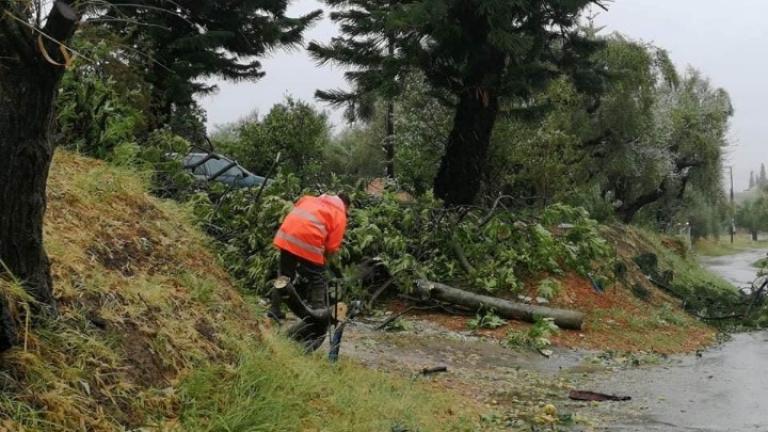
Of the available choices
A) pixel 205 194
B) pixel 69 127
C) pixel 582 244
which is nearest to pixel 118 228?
pixel 69 127

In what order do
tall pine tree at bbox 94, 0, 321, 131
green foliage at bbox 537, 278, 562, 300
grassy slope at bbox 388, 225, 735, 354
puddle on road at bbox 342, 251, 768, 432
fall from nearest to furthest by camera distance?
1. puddle on road at bbox 342, 251, 768, 432
2. grassy slope at bbox 388, 225, 735, 354
3. green foliage at bbox 537, 278, 562, 300
4. tall pine tree at bbox 94, 0, 321, 131

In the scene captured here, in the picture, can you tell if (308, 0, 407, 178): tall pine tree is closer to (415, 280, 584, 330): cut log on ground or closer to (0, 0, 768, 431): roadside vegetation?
(0, 0, 768, 431): roadside vegetation

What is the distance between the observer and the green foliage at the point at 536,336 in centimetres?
940

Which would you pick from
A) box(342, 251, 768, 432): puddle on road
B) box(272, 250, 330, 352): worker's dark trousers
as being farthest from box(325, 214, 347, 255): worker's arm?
box(342, 251, 768, 432): puddle on road

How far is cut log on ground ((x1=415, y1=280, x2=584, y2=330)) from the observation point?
1045 cm

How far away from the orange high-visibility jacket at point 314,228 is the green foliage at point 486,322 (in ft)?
12.9

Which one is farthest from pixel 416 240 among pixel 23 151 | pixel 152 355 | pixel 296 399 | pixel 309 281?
pixel 23 151

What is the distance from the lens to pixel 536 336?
9547mm

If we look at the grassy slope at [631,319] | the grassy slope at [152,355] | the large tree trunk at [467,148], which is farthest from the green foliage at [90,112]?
the large tree trunk at [467,148]

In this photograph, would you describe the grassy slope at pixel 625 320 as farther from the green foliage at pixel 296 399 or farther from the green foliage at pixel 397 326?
the green foliage at pixel 296 399

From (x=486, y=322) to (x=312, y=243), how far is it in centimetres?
426

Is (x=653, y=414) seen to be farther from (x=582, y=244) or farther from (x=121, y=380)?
(x=582, y=244)

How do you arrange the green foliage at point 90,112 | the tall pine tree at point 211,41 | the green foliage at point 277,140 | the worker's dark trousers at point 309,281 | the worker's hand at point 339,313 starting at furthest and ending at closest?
the green foliage at point 277,140, the tall pine tree at point 211,41, the green foliage at point 90,112, the worker's hand at point 339,313, the worker's dark trousers at point 309,281

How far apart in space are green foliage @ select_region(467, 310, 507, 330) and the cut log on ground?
0.70 feet
